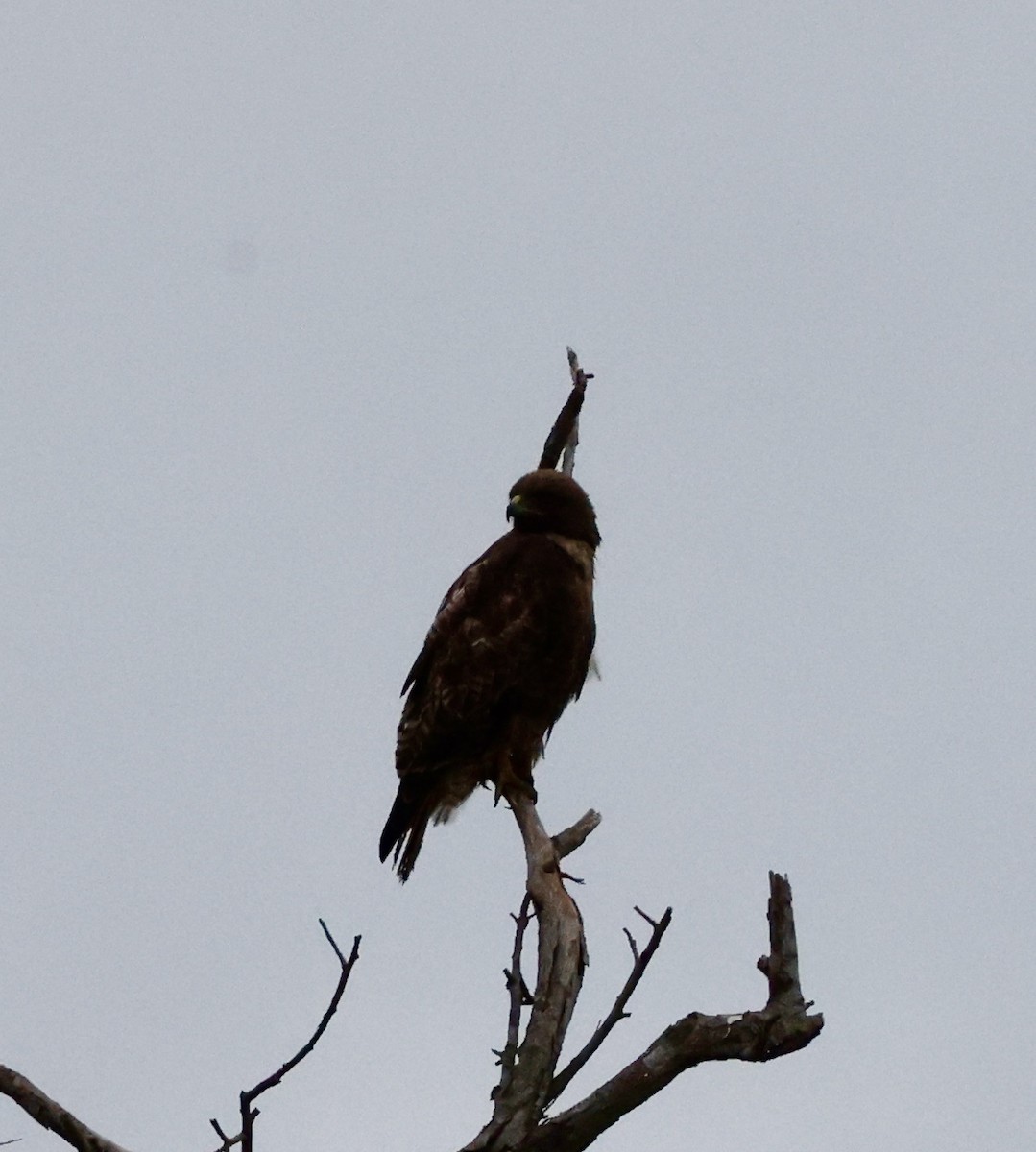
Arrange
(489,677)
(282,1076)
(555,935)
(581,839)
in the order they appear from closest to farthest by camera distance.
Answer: (282,1076) < (555,935) < (581,839) < (489,677)

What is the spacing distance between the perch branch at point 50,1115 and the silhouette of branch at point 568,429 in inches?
178

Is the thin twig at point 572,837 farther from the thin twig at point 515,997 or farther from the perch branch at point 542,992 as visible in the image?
the thin twig at point 515,997

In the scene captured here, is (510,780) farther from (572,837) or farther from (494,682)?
(572,837)

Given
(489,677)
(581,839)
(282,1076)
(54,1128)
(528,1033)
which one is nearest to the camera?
(282,1076)

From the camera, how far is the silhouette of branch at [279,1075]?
12.8 feet

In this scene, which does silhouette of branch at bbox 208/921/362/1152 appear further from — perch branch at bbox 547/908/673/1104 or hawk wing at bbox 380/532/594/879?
hawk wing at bbox 380/532/594/879

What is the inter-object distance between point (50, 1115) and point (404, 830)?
3483mm

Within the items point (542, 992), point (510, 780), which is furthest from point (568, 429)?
point (542, 992)

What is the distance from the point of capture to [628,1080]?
459 centimetres

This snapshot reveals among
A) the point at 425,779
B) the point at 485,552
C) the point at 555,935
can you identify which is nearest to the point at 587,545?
the point at 485,552

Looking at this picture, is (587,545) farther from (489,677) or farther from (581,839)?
(581,839)

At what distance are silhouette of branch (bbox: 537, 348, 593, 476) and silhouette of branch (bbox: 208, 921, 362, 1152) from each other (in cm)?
429

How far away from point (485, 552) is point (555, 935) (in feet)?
9.73

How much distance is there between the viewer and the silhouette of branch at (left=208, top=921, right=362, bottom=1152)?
154 inches
